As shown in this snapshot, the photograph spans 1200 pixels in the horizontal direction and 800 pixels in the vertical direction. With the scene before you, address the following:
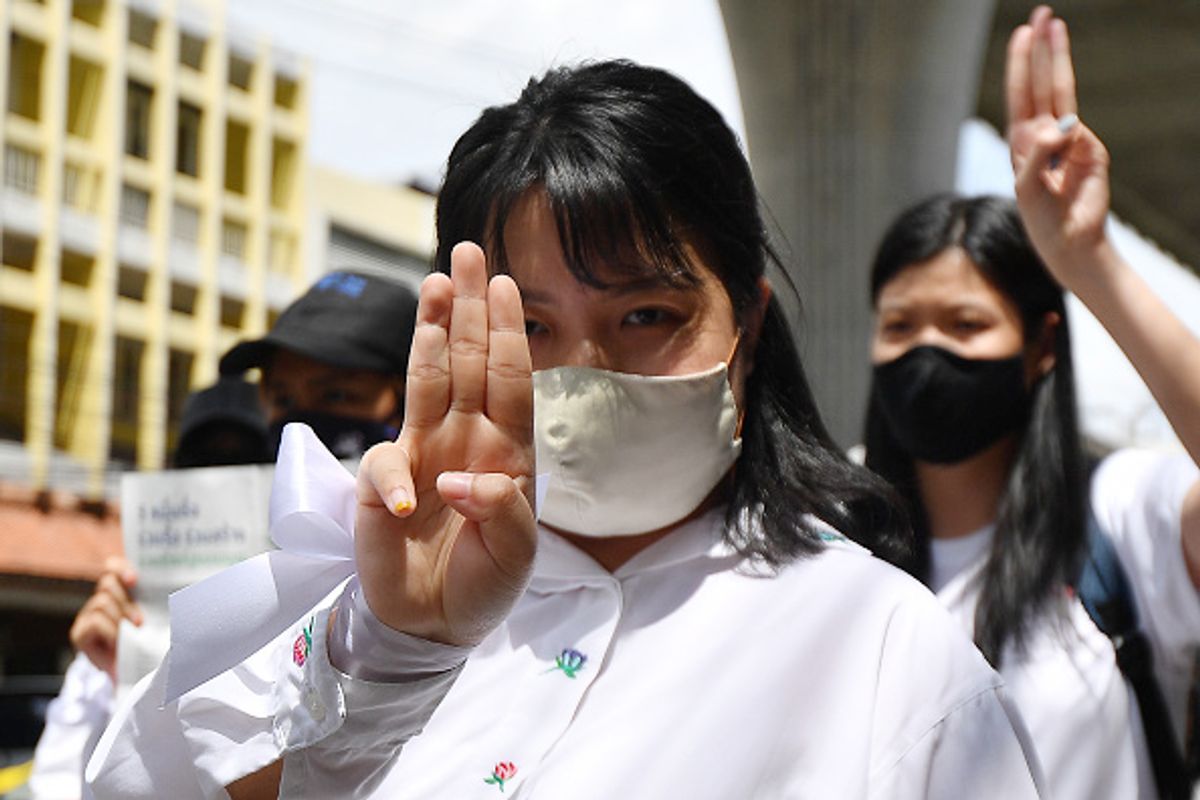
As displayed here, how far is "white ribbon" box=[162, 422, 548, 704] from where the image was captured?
1.45m

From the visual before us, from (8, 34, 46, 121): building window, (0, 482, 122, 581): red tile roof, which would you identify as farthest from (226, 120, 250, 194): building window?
(0, 482, 122, 581): red tile roof

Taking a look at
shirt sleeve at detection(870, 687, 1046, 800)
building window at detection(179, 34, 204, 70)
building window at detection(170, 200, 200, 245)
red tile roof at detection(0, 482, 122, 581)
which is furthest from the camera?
building window at detection(179, 34, 204, 70)

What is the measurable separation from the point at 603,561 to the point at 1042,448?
3.74ft

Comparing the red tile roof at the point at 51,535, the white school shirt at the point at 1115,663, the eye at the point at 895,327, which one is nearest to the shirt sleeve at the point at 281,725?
the white school shirt at the point at 1115,663

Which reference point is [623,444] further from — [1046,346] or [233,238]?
[233,238]

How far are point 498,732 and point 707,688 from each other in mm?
217

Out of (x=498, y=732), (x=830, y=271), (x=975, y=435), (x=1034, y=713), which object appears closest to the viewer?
(x=498, y=732)

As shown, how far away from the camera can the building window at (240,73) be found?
3081cm

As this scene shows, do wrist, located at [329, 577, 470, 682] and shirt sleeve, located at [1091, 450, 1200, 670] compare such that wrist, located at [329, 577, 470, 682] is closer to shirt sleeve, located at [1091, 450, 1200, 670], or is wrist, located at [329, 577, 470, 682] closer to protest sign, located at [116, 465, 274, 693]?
shirt sleeve, located at [1091, 450, 1200, 670]

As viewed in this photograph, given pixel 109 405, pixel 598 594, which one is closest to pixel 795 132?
pixel 598 594

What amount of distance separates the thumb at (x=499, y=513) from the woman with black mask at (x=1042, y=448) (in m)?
0.80

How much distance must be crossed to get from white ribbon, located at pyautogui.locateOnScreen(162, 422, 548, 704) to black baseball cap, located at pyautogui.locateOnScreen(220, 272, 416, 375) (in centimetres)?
147

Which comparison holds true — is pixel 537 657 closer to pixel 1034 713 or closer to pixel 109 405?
pixel 1034 713

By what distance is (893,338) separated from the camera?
9.31ft
